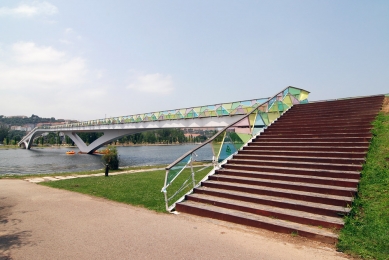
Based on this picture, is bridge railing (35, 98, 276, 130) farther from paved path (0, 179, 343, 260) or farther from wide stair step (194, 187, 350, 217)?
paved path (0, 179, 343, 260)

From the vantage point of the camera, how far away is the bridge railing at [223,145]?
7731 millimetres

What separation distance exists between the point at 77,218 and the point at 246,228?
4.16 metres

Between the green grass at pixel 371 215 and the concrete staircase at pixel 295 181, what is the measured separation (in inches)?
6.8

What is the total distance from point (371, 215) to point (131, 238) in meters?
4.79

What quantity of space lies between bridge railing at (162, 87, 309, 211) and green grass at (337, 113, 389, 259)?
419 centimetres

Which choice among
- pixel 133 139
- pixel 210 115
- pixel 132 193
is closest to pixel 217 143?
pixel 132 193

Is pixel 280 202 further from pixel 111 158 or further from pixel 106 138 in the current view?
pixel 106 138

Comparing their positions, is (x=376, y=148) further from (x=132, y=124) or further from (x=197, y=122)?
(x=132, y=124)

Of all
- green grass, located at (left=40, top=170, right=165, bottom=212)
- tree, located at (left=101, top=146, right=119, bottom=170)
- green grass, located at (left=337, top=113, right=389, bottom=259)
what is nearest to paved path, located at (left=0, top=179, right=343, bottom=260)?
green grass, located at (left=337, top=113, right=389, bottom=259)

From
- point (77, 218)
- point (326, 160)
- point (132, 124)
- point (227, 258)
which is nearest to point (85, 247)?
point (77, 218)

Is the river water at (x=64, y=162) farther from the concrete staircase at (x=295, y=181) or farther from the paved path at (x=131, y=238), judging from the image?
the concrete staircase at (x=295, y=181)

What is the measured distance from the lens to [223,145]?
9.62 metres

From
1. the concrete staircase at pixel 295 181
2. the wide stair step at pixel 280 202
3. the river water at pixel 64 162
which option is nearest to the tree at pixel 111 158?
the river water at pixel 64 162

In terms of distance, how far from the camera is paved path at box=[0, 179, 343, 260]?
4375 mm
